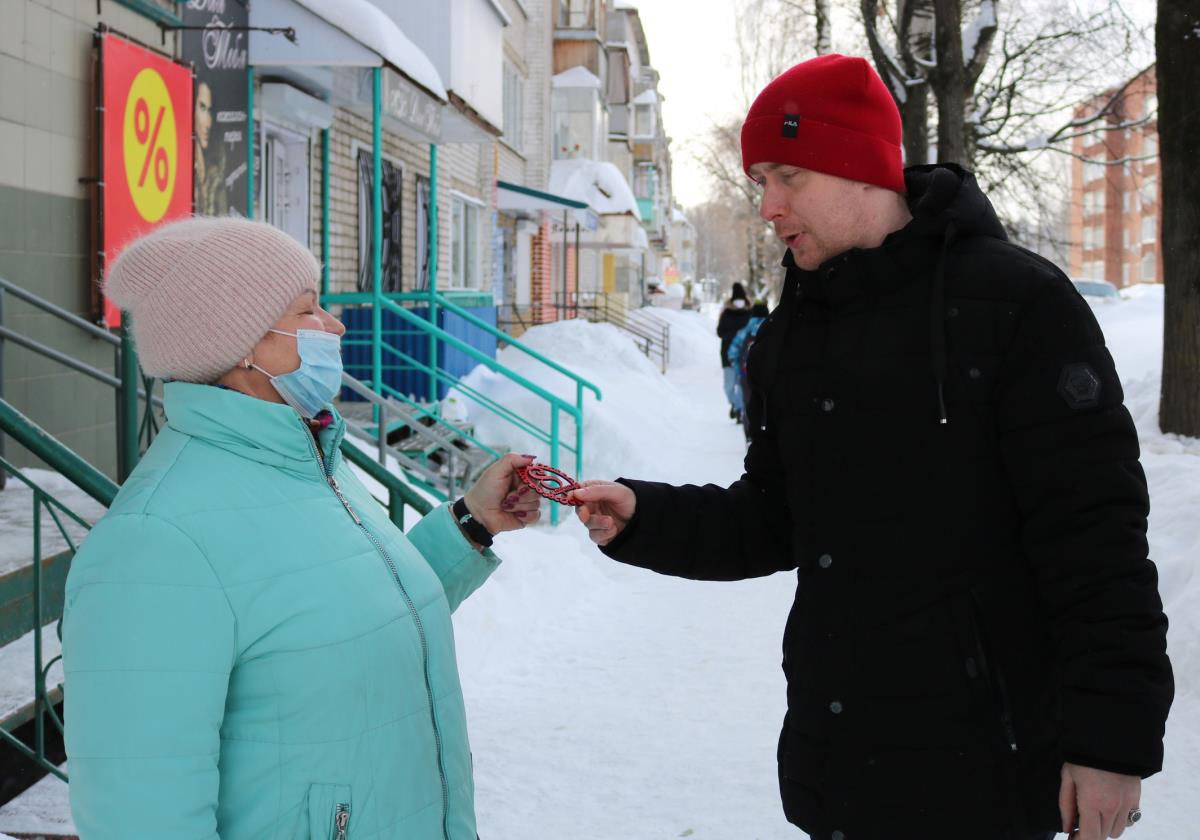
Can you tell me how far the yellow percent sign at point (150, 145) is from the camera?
7.22m

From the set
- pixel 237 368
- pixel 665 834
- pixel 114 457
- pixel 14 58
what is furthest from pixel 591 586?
pixel 237 368

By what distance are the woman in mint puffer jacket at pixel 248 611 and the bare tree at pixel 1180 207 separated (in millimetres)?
9399

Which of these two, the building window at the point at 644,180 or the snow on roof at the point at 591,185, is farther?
the building window at the point at 644,180

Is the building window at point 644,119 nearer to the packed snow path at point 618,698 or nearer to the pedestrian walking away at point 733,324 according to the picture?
the pedestrian walking away at point 733,324

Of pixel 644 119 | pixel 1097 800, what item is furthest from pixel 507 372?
pixel 644 119

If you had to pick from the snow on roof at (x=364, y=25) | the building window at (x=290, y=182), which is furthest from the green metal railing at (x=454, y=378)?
the snow on roof at (x=364, y=25)

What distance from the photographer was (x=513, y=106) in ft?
73.2

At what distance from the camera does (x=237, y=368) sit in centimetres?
199

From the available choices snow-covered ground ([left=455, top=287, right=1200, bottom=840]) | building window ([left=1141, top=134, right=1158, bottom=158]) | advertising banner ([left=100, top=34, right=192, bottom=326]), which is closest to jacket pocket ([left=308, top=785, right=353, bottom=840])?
snow-covered ground ([left=455, top=287, right=1200, bottom=840])

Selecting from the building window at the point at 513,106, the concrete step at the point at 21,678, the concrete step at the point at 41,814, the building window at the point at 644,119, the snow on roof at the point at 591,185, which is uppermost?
the building window at the point at 644,119

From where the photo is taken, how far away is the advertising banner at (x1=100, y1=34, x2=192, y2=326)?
6.97 metres

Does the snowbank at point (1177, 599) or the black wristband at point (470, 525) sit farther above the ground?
the black wristband at point (470, 525)

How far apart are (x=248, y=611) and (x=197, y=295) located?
1.66 ft

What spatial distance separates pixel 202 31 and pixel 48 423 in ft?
10.1
